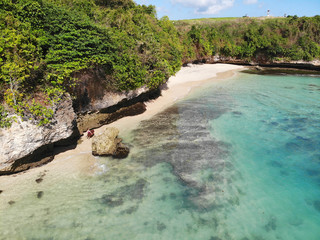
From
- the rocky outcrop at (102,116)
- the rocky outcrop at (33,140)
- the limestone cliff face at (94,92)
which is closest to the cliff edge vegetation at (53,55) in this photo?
the limestone cliff face at (94,92)

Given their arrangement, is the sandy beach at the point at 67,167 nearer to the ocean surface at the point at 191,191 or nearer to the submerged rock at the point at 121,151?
the ocean surface at the point at 191,191

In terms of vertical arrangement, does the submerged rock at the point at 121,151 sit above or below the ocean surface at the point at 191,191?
above

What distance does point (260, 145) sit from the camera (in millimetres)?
13133

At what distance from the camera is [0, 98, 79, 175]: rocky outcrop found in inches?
373

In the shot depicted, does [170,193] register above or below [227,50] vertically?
below

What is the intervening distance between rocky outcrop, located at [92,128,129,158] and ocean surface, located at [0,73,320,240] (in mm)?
554

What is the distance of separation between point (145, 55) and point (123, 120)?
6.62 meters

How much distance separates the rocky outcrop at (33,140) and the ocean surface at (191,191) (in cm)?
153

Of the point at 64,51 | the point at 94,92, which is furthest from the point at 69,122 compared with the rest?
the point at 64,51

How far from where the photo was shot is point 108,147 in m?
11.6

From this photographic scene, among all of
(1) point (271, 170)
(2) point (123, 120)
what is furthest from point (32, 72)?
(1) point (271, 170)

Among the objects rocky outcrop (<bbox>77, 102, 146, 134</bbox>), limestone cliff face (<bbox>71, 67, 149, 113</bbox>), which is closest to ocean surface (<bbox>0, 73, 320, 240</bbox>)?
rocky outcrop (<bbox>77, 102, 146, 134</bbox>)

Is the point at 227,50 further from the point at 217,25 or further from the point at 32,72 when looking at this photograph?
the point at 32,72

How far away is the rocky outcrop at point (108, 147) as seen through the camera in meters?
11.6
